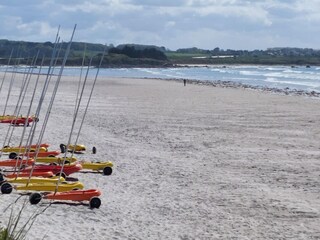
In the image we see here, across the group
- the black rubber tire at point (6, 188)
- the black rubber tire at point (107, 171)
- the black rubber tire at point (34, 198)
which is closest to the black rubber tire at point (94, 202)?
the black rubber tire at point (34, 198)

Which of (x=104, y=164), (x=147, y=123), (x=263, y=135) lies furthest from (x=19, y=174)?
(x=147, y=123)

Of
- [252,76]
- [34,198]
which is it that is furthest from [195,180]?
A: [252,76]

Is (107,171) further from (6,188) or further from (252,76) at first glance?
(252,76)

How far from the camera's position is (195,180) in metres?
12.2

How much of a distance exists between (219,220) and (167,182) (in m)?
2.71

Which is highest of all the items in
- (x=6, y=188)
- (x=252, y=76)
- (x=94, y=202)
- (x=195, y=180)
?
(x=252, y=76)

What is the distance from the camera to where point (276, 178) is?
1237cm

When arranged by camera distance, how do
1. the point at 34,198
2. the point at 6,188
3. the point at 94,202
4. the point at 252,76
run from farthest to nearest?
the point at 252,76 → the point at 6,188 → the point at 94,202 → the point at 34,198

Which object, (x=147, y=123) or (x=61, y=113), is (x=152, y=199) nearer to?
(x=147, y=123)

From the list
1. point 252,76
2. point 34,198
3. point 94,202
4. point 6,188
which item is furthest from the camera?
point 252,76

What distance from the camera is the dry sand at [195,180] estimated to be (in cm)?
880

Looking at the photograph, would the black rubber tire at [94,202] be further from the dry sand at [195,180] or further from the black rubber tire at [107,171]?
the black rubber tire at [107,171]

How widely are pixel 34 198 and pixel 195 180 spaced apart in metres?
3.71

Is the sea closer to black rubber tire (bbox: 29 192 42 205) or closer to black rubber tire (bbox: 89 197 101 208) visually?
black rubber tire (bbox: 29 192 42 205)
